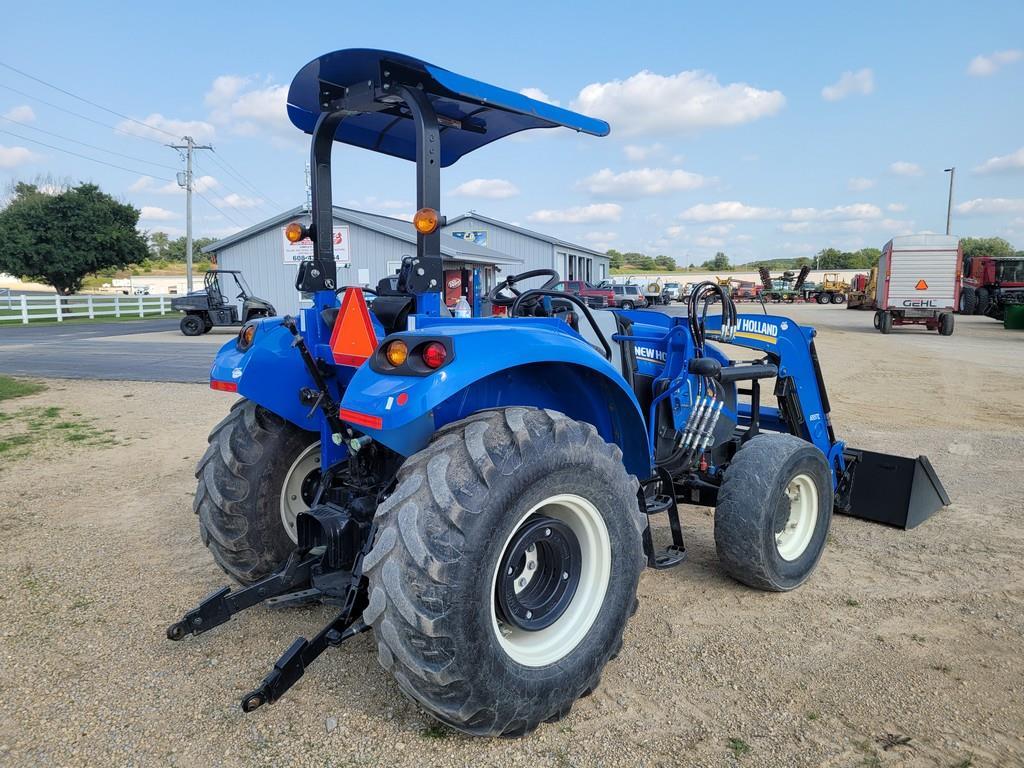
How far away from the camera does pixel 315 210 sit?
3438 millimetres

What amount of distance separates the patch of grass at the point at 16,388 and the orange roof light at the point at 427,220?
1019cm

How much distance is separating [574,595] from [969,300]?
3522 cm

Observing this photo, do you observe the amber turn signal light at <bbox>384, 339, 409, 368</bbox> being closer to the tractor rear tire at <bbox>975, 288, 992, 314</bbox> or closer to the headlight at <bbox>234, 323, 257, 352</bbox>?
the headlight at <bbox>234, 323, 257, 352</bbox>

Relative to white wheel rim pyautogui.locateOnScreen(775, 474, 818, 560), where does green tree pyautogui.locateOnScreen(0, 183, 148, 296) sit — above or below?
above

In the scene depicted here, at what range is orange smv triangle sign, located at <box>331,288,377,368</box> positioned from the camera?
9.41 feet

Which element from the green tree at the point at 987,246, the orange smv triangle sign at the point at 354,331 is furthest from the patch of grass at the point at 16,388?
the green tree at the point at 987,246

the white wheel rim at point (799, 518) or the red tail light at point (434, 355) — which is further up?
the red tail light at point (434, 355)

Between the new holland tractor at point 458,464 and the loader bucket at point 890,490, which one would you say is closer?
the new holland tractor at point 458,464

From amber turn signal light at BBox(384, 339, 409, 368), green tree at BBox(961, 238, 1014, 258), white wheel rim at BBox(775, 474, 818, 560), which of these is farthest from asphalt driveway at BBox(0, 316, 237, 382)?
green tree at BBox(961, 238, 1014, 258)

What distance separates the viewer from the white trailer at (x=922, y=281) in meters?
22.1

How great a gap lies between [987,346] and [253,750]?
21.1 m

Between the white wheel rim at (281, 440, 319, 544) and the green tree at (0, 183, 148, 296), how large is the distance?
3974 centimetres

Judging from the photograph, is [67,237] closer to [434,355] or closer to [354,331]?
[354,331]

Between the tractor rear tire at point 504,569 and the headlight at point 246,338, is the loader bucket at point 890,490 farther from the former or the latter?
the headlight at point 246,338
